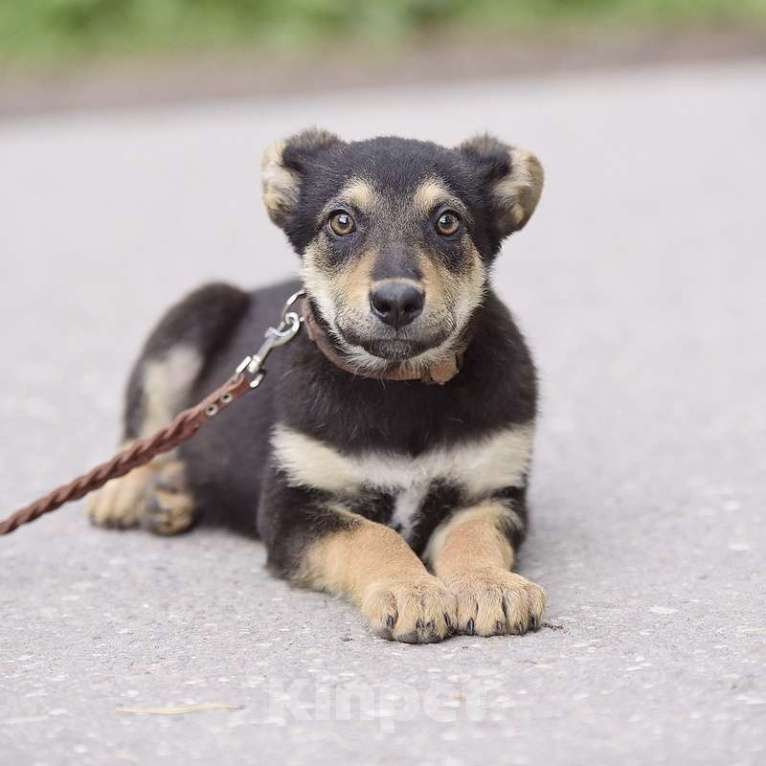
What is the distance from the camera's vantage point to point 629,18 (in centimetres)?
2058

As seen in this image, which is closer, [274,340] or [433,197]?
[433,197]

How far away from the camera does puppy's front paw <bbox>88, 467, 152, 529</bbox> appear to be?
6293mm

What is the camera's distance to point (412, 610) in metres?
4.65

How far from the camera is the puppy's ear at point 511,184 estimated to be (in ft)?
18.1

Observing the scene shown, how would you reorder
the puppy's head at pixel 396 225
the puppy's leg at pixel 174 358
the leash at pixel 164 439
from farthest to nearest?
the puppy's leg at pixel 174 358 → the leash at pixel 164 439 → the puppy's head at pixel 396 225

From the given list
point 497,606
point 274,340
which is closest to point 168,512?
point 274,340

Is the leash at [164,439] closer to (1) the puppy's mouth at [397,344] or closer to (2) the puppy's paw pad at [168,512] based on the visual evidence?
(1) the puppy's mouth at [397,344]

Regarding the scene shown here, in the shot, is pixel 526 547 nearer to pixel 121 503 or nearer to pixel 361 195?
pixel 361 195

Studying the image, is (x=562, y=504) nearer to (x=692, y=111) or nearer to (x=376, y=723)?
(x=376, y=723)

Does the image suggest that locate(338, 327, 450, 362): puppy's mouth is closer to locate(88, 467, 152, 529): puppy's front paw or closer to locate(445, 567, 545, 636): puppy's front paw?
locate(445, 567, 545, 636): puppy's front paw

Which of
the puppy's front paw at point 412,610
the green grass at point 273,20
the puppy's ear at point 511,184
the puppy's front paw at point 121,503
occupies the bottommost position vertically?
the puppy's front paw at point 412,610

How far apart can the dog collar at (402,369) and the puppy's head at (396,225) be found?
0.03 m

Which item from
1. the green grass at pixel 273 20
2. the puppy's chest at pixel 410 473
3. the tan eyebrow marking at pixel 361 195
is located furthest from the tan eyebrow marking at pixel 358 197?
the green grass at pixel 273 20

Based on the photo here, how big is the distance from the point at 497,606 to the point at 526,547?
1.12 metres
